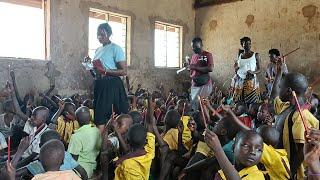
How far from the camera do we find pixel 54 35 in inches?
279

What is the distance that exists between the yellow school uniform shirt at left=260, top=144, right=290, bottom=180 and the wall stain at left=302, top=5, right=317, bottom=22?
6.95 metres

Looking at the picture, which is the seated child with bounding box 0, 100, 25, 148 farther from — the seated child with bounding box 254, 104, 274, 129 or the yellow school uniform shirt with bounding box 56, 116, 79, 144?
the seated child with bounding box 254, 104, 274, 129

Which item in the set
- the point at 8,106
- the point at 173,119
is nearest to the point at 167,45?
the point at 8,106

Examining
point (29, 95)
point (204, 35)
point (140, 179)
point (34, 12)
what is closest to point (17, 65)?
point (29, 95)

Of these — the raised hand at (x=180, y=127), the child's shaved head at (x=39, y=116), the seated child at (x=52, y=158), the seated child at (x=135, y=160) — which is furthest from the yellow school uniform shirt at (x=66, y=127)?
the seated child at (x=52, y=158)

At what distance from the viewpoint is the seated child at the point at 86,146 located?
3.12 meters

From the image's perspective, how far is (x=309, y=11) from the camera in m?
8.39

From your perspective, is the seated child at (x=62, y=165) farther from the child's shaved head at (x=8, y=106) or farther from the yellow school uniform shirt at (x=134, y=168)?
the child's shaved head at (x=8, y=106)

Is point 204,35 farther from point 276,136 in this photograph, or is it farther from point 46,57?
point 276,136

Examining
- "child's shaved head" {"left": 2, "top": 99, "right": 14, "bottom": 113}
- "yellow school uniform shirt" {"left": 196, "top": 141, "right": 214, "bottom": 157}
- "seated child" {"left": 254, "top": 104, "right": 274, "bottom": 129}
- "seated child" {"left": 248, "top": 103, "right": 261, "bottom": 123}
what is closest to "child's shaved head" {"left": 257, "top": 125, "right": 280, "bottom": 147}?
"yellow school uniform shirt" {"left": 196, "top": 141, "right": 214, "bottom": 157}

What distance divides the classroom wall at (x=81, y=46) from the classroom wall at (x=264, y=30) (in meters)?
0.83

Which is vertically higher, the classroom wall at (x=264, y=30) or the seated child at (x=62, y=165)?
the classroom wall at (x=264, y=30)

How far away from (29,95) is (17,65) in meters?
0.55

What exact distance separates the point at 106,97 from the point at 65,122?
3.32 ft
